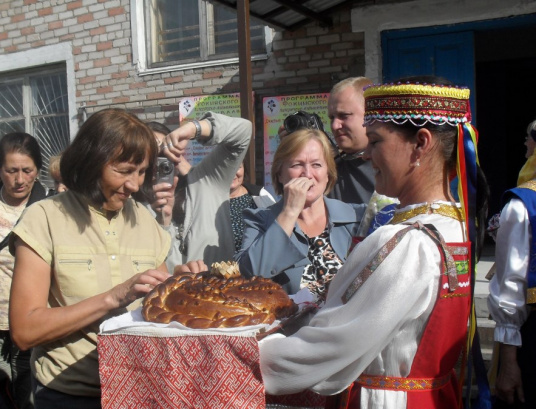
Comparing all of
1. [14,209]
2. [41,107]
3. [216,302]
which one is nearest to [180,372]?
[216,302]

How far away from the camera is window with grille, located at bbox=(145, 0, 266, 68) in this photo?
7.09 meters

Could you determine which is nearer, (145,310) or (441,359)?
(441,359)

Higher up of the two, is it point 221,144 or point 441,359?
point 221,144

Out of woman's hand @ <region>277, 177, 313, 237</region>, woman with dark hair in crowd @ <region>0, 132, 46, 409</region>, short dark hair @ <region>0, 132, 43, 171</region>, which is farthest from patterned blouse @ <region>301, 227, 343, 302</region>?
short dark hair @ <region>0, 132, 43, 171</region>

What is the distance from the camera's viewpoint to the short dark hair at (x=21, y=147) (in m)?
3.86

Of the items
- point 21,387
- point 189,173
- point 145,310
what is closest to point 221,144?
point 189,173

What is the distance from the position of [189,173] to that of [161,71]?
4.70 meters

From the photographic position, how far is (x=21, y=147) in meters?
3.88

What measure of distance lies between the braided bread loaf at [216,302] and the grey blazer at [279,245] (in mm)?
292

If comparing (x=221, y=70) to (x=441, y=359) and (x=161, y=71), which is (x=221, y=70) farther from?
(x=441, y=359)

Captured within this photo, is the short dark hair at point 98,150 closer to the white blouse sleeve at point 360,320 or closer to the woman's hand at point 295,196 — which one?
the woman's hand at point 295,196

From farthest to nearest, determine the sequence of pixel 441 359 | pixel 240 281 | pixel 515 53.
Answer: pixel 515 53, pixel 240 281, pixel 441 359

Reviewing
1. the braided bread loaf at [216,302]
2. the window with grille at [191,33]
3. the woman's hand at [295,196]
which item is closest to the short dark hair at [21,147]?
the woman's hand at [295,196]

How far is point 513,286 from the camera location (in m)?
2.67
